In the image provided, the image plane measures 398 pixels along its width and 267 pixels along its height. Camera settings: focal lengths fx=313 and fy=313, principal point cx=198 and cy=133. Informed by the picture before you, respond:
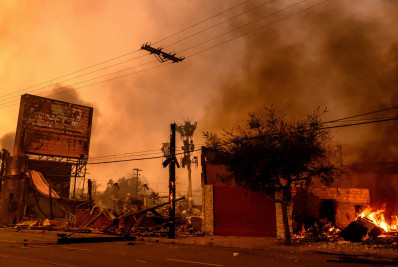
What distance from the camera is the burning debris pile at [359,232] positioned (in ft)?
45.5

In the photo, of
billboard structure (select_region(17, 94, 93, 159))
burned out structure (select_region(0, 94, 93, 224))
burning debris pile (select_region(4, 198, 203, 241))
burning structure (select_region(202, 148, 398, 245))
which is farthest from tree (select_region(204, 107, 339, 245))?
billboard structure (select_region(17, 94, 93, 159))

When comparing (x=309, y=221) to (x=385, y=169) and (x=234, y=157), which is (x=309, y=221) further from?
(x=385, y=169)

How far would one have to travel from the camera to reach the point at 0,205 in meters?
30.6

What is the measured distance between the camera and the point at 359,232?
14133 mm

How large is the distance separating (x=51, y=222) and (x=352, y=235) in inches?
911

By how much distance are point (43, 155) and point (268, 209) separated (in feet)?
89.3

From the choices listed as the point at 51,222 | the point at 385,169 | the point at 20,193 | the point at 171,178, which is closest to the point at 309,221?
the point at 171,178

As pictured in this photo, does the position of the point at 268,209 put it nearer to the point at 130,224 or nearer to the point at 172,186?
the point at 172,186

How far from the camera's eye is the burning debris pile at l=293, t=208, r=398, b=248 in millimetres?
13863

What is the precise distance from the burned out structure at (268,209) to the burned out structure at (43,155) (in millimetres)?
16335

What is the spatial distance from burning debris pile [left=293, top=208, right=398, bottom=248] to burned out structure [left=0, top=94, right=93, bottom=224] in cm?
2201

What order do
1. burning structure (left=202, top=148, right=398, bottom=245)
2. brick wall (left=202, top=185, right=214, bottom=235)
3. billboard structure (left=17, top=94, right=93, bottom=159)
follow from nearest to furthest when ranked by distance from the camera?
burning structure (left=202, top=148, right=398, bottom=245)
brick wall (left=202, top=185, right=214, bottom=235)
billboard structure (left=17, top=94, right=93, bottom=159)

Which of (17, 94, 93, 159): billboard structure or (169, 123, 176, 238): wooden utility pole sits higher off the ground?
(17, 94, 93, 159): billboard structure

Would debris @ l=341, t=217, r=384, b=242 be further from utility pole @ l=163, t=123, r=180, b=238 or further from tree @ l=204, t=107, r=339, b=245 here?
utility pole @ l=163, t=123, r=180, b=238
